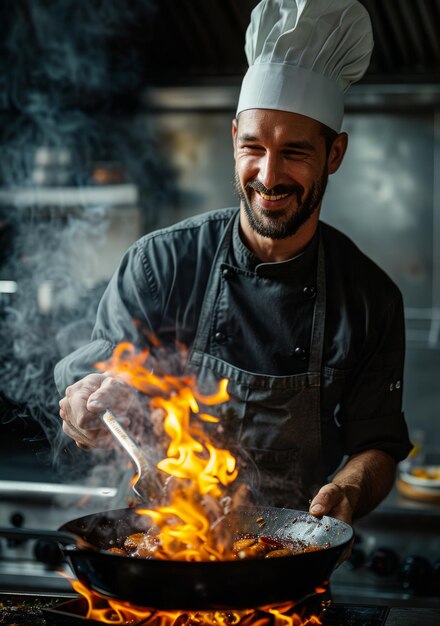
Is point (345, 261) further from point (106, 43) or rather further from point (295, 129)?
point (106, 43)

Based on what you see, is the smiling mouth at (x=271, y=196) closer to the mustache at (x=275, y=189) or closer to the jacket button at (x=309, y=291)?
the mustache at (x=275, y=189)

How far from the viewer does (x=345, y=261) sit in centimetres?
257

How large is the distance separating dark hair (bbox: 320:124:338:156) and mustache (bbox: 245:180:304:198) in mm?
183

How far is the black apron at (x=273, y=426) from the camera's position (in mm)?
2408

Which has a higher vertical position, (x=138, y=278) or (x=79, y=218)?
(x=79, y=218)

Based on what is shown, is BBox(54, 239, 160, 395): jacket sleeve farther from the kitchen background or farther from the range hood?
the range hood

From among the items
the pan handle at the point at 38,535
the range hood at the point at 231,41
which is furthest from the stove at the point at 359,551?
the range hood at the point at 231,41

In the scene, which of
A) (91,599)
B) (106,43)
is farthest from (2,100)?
(91,599)

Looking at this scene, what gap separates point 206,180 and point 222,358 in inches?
89.0

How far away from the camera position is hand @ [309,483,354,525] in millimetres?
1892

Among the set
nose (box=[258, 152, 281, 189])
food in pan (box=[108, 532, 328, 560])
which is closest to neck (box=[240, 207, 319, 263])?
nose (box=[258, 152, 281, 189])

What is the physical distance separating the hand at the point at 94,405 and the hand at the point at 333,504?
49 centimetres

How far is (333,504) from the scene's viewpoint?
1.95 metres

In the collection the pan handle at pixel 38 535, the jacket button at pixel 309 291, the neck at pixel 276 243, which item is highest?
the neck at pixel 276 243
